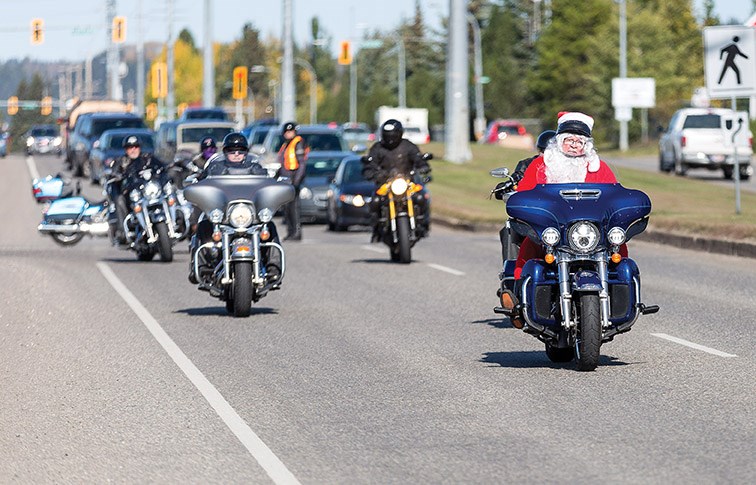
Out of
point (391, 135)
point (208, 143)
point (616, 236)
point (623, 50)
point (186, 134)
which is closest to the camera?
A: point (616, 236)

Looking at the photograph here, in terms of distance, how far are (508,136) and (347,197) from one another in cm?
5352

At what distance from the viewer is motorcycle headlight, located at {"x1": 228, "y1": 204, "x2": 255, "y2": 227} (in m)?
15.4

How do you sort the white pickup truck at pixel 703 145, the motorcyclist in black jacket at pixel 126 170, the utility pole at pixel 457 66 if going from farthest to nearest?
1. the white pickup truck at pixel 703 145
2. the utility pole at pixel 457 66
3. the motorcyclist in black jacket at pixel 126 170

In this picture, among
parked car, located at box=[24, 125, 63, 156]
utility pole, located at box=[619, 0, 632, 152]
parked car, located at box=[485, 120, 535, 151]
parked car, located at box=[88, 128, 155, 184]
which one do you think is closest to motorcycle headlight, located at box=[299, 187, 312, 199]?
parked car, located at box=[88, 128, 155, 184]

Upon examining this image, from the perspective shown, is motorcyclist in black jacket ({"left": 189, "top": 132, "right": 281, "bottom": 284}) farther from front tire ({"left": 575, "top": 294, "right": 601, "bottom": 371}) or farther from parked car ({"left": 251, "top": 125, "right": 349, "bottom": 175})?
parked car ({"left": 251, "top": 125, "right": 349, "bottom": 175})

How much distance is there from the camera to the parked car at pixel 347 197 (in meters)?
32.0

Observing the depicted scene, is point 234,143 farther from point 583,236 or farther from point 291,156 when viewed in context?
point 291,156

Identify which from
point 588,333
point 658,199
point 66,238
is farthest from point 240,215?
point 658,199

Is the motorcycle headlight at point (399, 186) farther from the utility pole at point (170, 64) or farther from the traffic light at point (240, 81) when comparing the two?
the utility pole at point (170, 64)

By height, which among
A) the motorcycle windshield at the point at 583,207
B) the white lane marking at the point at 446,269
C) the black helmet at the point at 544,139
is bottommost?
the white lane marking at the point at 446,269

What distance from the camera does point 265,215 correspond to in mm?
15516

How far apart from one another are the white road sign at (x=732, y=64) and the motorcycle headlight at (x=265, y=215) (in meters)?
12.7

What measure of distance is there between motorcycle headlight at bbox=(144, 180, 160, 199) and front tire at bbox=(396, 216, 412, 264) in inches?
126

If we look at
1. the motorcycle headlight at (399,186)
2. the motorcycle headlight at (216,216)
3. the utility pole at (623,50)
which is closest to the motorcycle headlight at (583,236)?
the motorcycle headlight at (216,216)
